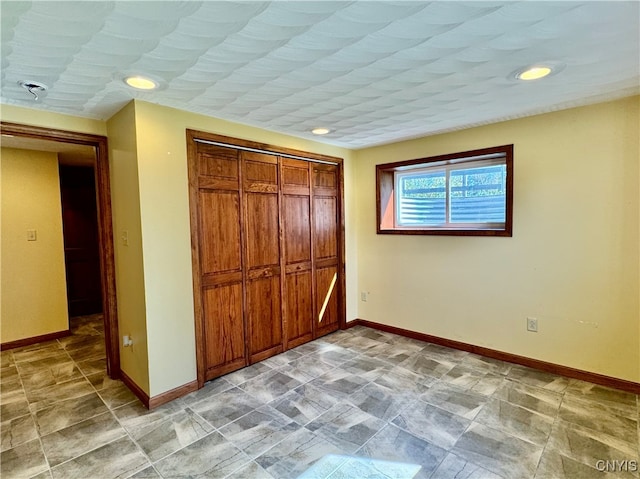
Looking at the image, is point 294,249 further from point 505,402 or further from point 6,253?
point 6,253

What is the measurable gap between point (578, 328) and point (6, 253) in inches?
226

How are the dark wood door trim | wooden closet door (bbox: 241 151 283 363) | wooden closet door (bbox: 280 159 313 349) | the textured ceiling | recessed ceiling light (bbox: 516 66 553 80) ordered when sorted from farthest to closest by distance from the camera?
wooden closet door (bbox: 280 159 313 349) < wooden closet door (bbox: 241 151 283 363) < the dark wood door trim < recessed ceiling light (bbox: 516 66 553 80) < the textured ceiling

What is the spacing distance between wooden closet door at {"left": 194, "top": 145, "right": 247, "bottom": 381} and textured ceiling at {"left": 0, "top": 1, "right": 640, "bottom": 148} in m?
0.45

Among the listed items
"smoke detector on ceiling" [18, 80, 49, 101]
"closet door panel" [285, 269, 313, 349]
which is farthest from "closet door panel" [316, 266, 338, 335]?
"smoke detector on ceiling" [18, 80, 49, 101]

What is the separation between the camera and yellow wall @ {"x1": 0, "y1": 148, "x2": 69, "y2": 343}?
360 centimetres

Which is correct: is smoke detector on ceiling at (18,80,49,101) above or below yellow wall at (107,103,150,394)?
above

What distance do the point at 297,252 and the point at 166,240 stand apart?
4.68ft

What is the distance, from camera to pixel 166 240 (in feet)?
8.04

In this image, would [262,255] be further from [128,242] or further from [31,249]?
[31,249]

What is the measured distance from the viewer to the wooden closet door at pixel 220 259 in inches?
107

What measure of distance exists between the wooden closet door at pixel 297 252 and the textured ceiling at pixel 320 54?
0.95 meters

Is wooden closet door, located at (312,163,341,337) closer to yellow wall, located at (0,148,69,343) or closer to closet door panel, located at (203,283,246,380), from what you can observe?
closet door panel, located at (203,283,246,380)

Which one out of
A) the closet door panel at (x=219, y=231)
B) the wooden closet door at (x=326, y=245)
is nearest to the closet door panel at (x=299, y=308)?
the wooden closet door at (x=326, y=245)

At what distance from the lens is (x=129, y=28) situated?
1404 millimetres
